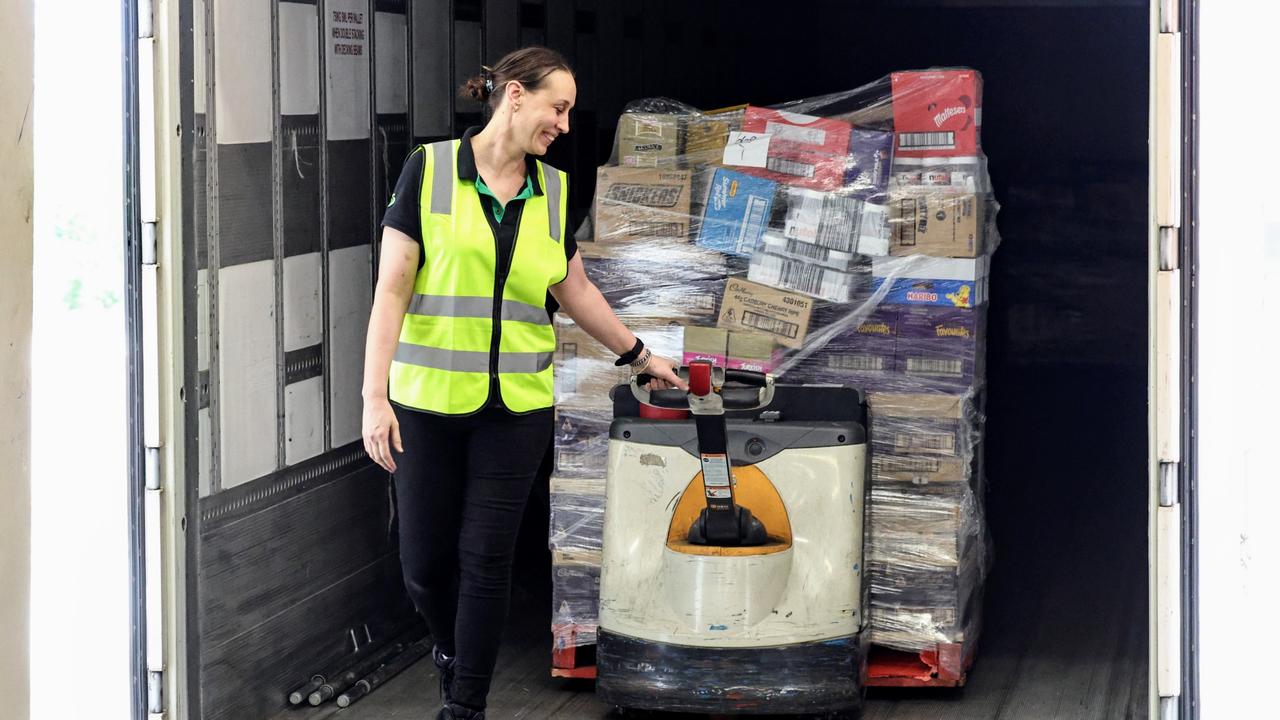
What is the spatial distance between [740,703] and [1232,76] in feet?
6.55

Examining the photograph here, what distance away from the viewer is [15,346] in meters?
3.55

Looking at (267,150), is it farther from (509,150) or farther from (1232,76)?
→ (1232,76)

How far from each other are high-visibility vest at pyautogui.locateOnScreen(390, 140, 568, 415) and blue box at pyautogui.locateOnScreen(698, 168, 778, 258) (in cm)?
100

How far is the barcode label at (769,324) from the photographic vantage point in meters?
4.61

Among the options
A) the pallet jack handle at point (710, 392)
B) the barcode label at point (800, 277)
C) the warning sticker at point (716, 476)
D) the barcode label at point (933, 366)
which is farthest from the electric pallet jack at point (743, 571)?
the barcode label at point (800, 277)

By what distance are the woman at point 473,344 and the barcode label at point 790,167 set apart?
98cm

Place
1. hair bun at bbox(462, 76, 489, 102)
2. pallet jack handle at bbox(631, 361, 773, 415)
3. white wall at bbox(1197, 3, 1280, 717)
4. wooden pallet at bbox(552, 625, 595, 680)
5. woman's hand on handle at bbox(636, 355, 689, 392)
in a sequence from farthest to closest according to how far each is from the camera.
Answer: wooden pallet at bbox(552, 625, 595, 680) → woman's hand on handle at bbox(636, 355, 689, 392) → pallet jack handle at bbox(631, 361, 773, 415) → hair bun at bbox(462, 76, 489, 102) → white wall at bbox(1197, 3, 1280, 717)

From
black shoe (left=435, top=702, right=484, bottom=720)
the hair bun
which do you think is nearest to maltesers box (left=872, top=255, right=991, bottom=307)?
the hair bun

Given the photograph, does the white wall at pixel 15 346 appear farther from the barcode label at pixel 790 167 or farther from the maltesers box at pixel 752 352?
the barcode label at pixel 790 167

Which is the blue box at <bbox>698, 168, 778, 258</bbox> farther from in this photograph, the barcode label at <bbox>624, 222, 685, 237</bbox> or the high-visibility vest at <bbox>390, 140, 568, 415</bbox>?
the high-visibility vest at <bbox>390, 140, 568, 415</bbox>

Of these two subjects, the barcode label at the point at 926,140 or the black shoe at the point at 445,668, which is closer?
the black shoe at the point at 445,668

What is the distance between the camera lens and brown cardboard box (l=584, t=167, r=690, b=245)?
4.70 metres

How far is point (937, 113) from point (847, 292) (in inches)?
22.9

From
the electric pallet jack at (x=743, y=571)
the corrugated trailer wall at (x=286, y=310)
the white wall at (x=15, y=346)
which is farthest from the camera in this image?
the electric pallet jack at (x=743, y=571)
